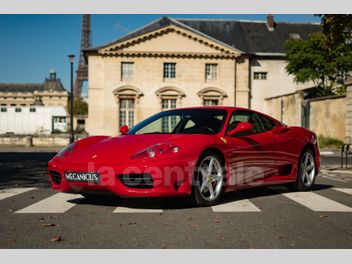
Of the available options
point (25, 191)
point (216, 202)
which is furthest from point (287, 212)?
point (25, 191)

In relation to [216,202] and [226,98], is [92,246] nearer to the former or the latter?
[216,202]

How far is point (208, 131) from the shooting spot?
6.87 metres

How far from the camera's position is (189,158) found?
6.12 metres

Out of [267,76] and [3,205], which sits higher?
[267,76]

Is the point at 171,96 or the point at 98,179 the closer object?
the point at 98,179

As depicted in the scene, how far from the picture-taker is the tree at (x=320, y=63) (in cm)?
3862

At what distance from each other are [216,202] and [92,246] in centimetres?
271

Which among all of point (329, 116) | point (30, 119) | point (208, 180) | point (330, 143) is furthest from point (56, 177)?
point (30, 119)

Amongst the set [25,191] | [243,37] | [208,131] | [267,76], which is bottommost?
[25,191]

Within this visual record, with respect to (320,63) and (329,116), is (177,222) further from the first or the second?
(320,63)

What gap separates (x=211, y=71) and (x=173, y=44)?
438cm

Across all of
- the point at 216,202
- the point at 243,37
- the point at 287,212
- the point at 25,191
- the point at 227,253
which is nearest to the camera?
the point at 227,253

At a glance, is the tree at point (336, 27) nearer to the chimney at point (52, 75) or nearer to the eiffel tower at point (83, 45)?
the eiffel tower at point (83, 45)

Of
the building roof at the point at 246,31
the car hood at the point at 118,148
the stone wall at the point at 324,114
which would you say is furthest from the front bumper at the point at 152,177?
the building roof at the point at 246,31
